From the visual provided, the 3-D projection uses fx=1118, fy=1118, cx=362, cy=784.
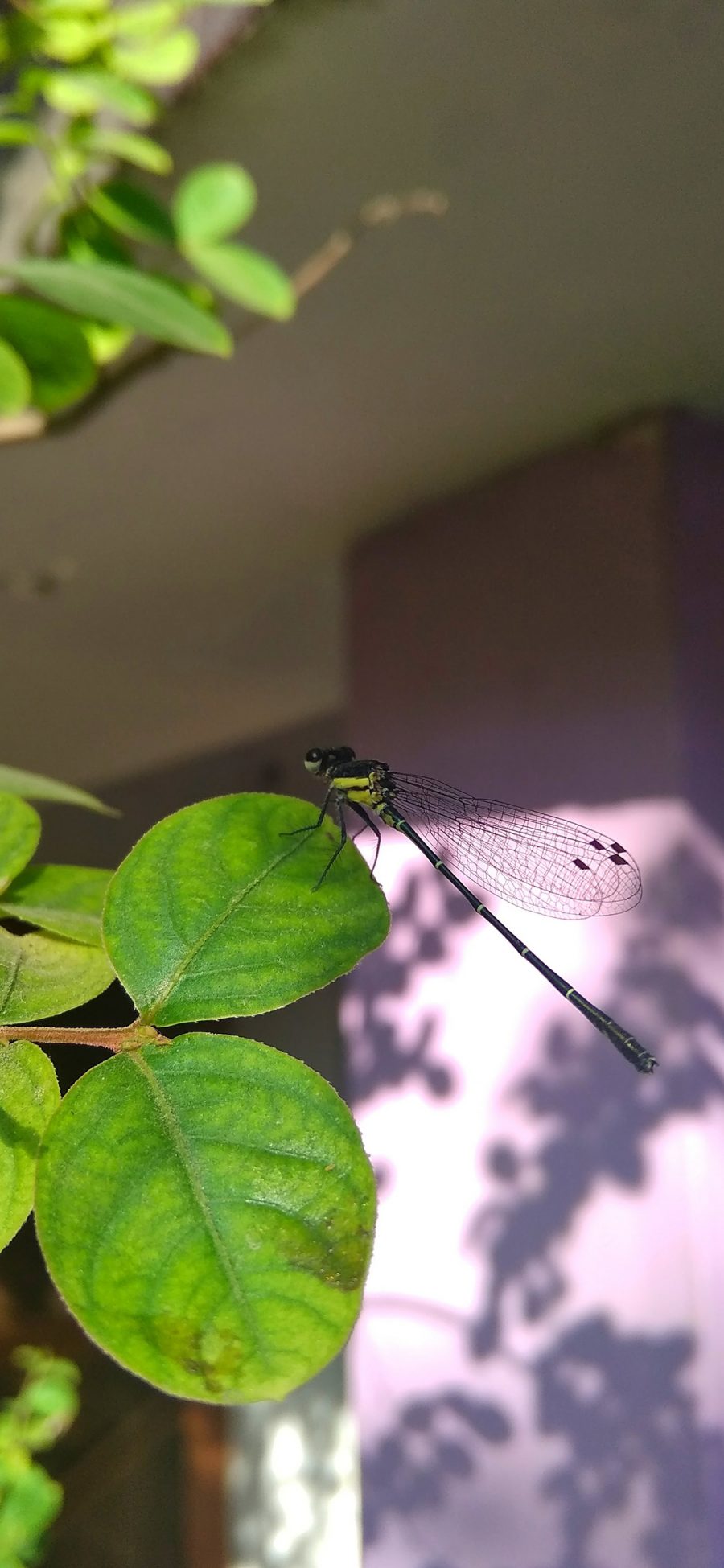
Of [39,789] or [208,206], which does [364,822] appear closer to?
[39,789]

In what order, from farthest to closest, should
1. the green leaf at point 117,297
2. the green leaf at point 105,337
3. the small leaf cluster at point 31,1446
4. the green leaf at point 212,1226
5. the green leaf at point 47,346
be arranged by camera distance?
the small leaf cluster at point 31,1446 < the green leaf at point 105,337 < the green leaf at point 47,346 < the green leaf at point 117,297 < the green leaf at point 212,1226

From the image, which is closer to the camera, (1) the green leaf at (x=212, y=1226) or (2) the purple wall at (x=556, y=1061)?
(1) the green leaf at (x=212, y=1226)

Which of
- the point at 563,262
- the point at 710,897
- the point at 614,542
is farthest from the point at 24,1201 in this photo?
the point at 563,262

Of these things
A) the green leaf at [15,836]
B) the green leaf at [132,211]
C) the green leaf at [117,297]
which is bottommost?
the green leaf at [15,836]

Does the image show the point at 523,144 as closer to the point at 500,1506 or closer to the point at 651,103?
the point at 651,103

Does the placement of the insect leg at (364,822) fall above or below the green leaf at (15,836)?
below

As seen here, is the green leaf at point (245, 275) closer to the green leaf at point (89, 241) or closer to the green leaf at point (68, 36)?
the green leaf at point (89, 241)

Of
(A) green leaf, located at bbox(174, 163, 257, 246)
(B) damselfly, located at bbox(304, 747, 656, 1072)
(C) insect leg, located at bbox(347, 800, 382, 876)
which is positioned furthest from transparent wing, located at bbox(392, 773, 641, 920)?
(A) green leaf, located at bbox(174, 163, 257, 246)

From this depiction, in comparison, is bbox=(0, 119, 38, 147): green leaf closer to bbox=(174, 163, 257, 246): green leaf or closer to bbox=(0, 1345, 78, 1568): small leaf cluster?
bbox=(174, 163, 257, 246): green leaf

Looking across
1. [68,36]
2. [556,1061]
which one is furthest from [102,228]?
[556,1061]

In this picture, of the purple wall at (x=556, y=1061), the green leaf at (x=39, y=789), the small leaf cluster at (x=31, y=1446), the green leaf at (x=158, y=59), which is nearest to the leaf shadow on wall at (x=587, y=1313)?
the purple wall at (x=556, y=1061)
